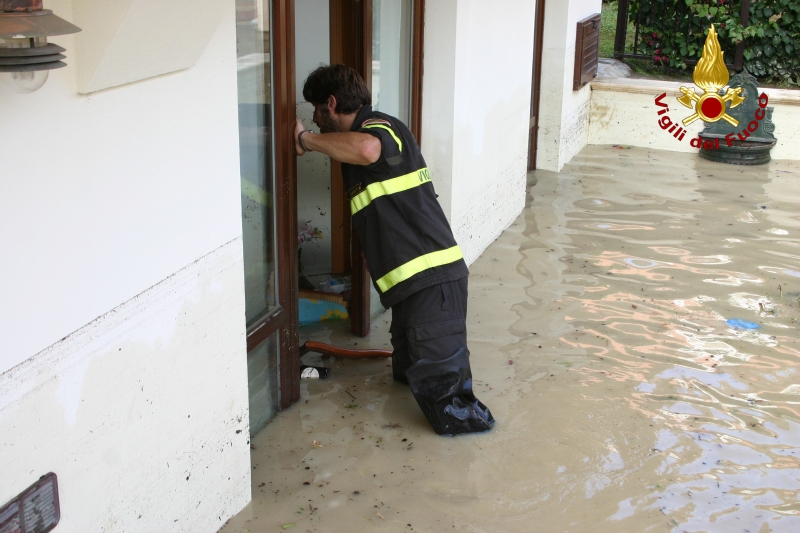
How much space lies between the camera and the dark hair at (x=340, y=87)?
4.06 meters

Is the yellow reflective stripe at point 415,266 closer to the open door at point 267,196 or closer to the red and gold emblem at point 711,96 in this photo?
the open door at point 267,196

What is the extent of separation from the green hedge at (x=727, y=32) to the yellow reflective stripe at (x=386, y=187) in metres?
8.77

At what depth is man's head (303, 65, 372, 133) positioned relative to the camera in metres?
4.07

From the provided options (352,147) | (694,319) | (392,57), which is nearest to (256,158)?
(352,147)

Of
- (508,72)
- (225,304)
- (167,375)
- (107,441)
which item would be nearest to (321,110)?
(225,304)

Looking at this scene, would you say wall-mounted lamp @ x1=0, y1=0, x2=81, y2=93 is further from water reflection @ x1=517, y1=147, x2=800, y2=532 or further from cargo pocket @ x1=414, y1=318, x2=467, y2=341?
water reflection @ x1=517, y1=147, x2=800, y2=532

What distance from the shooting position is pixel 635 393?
181 inches

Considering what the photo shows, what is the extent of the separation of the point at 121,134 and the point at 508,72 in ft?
15.2

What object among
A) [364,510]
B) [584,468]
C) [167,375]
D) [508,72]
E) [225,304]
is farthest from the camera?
[508,72]

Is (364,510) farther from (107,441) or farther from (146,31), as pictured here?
(146,31)

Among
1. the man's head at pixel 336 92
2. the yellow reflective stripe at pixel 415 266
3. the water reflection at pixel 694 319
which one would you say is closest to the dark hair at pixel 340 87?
the man's head at pixel 336 92

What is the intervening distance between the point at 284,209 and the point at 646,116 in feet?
22.8

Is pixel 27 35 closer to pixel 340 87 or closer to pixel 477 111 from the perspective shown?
pixel 340 87

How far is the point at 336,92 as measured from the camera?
4078 millimetres
